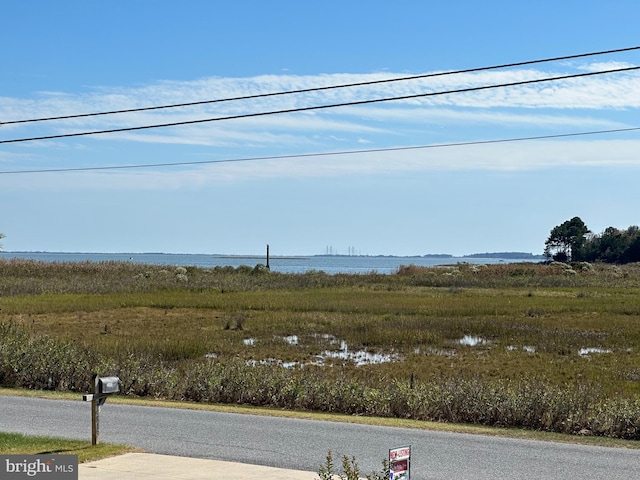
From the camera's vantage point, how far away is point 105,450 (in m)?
11.1

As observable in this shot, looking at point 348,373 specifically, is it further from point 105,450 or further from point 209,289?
point 209,289

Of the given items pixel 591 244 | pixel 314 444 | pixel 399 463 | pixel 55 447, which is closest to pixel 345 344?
pixel 314 444

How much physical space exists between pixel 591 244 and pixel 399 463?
150524mm

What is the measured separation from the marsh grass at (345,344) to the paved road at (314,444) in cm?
199

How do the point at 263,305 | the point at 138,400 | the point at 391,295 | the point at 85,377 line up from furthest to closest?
the point at 391,295 < the point at 263,305 < the point at 85,377 < the point at 138,400

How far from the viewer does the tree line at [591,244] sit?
464ft

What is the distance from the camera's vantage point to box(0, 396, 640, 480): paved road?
10.7m

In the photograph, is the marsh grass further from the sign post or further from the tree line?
the tree line

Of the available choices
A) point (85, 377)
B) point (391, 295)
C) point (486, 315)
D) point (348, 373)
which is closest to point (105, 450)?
point (85, 377)

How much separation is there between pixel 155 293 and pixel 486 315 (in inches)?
888

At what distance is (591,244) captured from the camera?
490ft

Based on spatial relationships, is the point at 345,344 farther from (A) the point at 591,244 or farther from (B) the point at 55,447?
(A) the point at 591,244

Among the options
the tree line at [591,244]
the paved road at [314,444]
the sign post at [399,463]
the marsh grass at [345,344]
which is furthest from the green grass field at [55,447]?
the tree line at [591,244]

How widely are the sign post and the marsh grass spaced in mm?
7891
